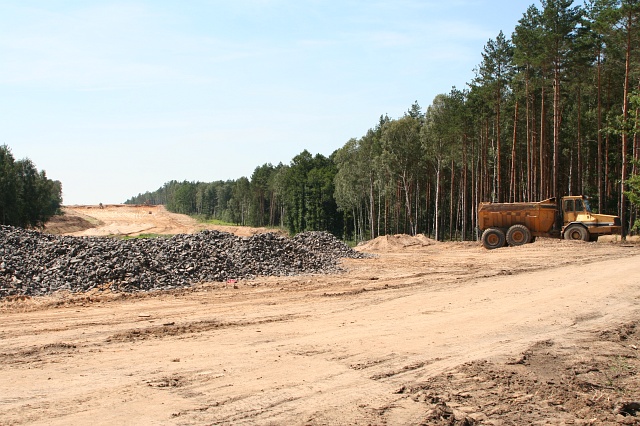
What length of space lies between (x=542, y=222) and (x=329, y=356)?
24.5m

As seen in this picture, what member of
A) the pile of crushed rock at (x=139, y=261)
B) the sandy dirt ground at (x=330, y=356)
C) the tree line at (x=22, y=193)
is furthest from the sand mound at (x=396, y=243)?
the tree line at (x=22, y=193)

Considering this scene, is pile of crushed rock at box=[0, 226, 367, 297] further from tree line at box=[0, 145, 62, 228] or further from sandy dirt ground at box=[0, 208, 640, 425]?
tree line at box=[0, 145, 62, 228]

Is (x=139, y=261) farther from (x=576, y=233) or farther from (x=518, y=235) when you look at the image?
(x=576, y=233)

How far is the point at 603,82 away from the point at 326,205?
49.4m

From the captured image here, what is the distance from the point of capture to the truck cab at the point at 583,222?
28.7 metres

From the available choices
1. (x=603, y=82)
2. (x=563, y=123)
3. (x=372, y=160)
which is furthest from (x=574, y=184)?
→ (x=372, y=160)

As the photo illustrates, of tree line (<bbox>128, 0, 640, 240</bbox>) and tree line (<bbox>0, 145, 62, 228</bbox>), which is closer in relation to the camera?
tree line (<bbox>128, 0, 640, 240</bbox>)

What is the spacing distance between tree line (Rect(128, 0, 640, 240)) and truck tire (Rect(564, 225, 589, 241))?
3.17 meters

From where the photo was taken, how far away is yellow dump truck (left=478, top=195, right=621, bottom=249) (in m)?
29.0

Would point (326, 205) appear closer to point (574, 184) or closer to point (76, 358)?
point (574, 184)

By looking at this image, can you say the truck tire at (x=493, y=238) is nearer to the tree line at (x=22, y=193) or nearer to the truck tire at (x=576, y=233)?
the truck tire at (x=576, y=233)

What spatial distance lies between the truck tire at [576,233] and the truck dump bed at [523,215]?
92 centimetres

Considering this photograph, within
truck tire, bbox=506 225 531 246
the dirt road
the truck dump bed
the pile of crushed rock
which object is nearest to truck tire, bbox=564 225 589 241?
the truck dump bed

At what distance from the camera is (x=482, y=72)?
44.0m
